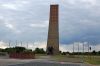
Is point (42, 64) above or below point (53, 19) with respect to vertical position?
below

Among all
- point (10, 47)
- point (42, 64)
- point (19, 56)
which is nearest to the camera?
point (42, 64)

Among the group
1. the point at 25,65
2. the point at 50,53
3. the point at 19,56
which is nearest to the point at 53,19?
the point at 50,53

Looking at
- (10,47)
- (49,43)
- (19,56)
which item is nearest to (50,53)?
(49,43)

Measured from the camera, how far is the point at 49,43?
262 ft

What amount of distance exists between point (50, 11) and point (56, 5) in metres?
2.18

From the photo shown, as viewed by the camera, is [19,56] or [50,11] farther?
[50,11]

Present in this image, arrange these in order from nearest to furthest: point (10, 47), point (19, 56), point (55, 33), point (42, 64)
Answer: point (42, 64) → point (19, 56) → point (55, 33) → point (10, 47)

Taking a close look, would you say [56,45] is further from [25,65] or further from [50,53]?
[25,65]

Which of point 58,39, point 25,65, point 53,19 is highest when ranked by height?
point 53,19

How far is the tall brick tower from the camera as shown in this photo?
78.0 meters

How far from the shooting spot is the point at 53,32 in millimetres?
77625

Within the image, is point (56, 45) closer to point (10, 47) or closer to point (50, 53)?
point (50, 53)

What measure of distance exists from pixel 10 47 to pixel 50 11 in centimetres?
1876

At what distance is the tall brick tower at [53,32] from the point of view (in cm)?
7800
